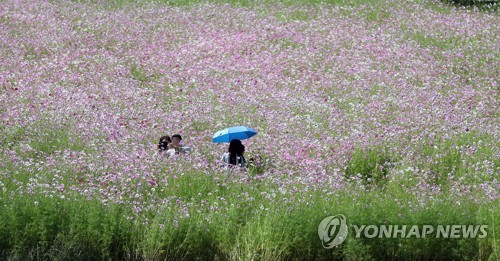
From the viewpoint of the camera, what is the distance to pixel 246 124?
1712 centimetres

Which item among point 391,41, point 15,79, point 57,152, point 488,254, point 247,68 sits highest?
point 391,41

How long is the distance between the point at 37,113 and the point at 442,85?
953cm

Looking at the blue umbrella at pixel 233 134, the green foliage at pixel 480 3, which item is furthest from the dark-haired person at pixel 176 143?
the green foliage at pixel 480 3

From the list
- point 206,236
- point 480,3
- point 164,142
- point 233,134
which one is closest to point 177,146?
point 164,142

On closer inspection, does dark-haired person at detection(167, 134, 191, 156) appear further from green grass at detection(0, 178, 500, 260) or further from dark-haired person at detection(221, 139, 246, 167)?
green grass at detection(0, 178, 500, 260)

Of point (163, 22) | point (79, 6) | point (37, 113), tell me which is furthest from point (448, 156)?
point (79, 6)

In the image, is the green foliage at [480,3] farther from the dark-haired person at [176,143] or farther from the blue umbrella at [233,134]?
the dark-haired person at [176,143]

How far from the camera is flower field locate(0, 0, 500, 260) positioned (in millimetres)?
11555

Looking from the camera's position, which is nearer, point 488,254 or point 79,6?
point 488,254

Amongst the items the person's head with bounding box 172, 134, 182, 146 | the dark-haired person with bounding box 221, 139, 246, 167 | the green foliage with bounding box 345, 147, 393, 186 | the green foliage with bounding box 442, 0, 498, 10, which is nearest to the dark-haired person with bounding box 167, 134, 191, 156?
the person's head with bounding box 172, 134, 182, 146

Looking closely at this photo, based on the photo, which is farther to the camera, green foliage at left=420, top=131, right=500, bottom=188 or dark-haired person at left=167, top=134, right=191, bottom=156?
dark-haired person at left=167, top=134, right=191, bottom=156

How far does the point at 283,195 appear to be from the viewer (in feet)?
43.1

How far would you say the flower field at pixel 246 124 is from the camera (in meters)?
11.6

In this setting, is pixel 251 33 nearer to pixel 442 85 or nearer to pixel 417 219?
pixel 442 85
